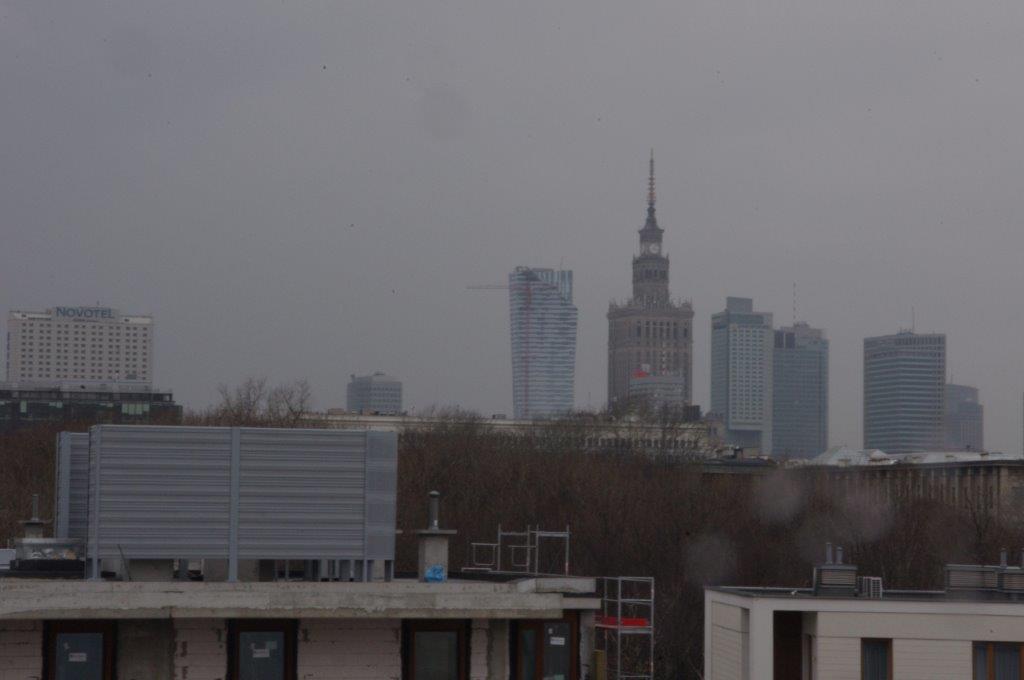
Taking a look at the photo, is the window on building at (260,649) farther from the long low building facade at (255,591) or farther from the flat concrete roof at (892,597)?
the flat concrete roof at (892,597)

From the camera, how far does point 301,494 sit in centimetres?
1920

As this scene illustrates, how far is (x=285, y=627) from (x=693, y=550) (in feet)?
198

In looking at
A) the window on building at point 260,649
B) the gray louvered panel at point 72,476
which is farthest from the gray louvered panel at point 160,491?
the gray louvered panel at point 72,476

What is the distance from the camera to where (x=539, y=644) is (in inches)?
772

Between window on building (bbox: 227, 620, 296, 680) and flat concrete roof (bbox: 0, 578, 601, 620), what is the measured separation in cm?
33

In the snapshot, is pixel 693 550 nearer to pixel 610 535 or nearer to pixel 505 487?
pixel 610 535

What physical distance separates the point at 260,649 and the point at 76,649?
1.88 m

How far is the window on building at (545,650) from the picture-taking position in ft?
63.9

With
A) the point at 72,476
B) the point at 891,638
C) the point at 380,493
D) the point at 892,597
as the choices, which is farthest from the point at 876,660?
the point at 72,476

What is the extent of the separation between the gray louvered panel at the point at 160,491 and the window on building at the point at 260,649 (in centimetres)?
96

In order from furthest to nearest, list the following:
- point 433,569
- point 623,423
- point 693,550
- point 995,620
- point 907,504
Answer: point 623,423, point 907,504, point 693,550, point 995,620, point 433,569

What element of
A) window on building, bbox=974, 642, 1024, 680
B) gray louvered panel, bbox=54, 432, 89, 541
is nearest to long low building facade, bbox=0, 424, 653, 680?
gray louvered panel, bbox=54, 432, 89, 541

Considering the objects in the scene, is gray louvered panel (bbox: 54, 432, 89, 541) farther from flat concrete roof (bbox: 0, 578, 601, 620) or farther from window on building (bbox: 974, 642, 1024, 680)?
window on building (bbox: 974, 642, 1024, 680)

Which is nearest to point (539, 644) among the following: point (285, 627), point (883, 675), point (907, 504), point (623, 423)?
point (285, 627)
